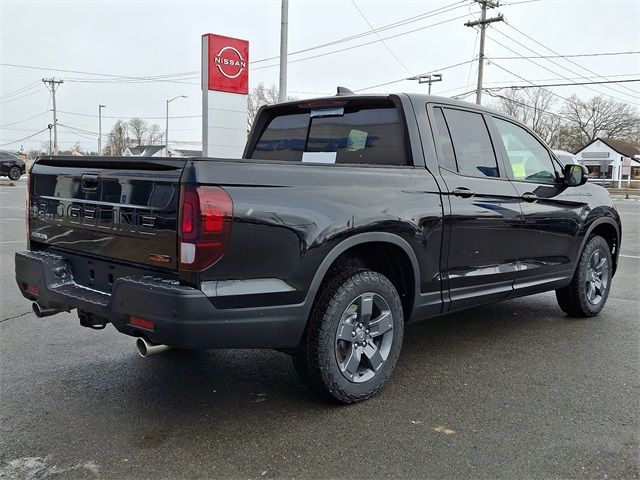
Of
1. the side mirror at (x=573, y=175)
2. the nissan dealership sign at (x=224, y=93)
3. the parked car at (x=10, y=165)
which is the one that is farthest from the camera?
the parked car at (x=10, y=165)

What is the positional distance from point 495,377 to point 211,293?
2221 millimetres

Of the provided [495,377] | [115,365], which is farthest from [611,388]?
[115,365]

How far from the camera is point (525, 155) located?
494 cm

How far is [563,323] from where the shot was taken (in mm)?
5500

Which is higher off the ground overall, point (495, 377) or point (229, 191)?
point (229, 191)

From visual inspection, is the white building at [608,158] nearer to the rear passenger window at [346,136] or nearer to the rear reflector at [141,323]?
the rear passenger window at [346,136]

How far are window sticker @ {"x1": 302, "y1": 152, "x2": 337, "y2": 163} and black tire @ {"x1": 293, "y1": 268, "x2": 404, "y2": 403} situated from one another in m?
1.15

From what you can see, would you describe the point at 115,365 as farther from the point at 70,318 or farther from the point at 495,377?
the point at 495,377

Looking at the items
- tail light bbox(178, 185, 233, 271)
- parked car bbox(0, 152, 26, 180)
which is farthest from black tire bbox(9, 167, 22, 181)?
tail light bbox(178, 185, 233, 271)

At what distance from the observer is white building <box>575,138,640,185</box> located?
57.3 m

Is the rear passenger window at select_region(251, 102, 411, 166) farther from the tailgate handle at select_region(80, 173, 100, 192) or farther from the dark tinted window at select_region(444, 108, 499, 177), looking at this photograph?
the tailgate handle at select_region(80, 173, 100, 192)

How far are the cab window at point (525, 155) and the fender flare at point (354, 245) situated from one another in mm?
1474

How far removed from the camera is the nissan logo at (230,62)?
14.7 meters

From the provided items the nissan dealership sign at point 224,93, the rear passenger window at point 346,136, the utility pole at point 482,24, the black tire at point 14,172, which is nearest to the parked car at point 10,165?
the black tire at point 14,172
